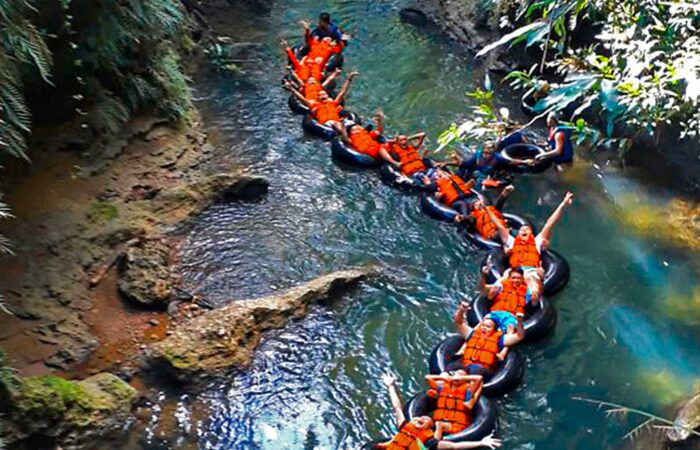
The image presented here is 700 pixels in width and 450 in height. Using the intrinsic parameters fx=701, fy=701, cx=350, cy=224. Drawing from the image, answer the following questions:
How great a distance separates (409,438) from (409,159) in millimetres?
5420

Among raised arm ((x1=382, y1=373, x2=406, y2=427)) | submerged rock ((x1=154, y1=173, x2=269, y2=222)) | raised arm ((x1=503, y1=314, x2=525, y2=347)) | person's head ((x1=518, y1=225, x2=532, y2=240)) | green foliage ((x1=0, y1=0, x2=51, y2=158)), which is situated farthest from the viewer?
submerged rock ((x1=154, y1=173, x2=269, y2=222))

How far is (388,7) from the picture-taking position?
19734mm

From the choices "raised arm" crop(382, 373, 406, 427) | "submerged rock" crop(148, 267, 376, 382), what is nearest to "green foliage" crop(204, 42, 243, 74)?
"submerged rock" crop(148, 267, 376, 382)

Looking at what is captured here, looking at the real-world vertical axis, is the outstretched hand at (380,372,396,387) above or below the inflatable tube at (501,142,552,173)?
below

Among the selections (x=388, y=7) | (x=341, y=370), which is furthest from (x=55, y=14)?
(x=388, y=7)

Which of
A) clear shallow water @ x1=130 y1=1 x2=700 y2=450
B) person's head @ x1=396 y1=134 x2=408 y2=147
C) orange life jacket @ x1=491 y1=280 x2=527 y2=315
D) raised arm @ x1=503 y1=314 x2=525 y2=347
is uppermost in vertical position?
person's head @ x1=396 y1=134 x2=408 y2=147

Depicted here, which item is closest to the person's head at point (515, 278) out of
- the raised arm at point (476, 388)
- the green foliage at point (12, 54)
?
the raised arm at point (476, 388)

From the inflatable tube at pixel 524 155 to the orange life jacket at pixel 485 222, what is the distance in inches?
57.4

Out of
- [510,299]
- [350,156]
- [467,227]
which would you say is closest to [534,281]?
[510,299]

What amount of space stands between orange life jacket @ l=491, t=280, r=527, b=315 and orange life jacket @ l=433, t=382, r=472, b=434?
1.35 m

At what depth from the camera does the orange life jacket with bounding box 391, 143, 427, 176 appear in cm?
1049

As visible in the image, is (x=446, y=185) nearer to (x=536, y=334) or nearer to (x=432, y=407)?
(x=536, y=334)

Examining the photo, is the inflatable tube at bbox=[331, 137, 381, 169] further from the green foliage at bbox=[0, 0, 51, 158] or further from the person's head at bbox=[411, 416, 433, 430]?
the person's head at bbox=[411, 416, 433, 430]

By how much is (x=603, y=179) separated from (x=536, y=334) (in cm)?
370
